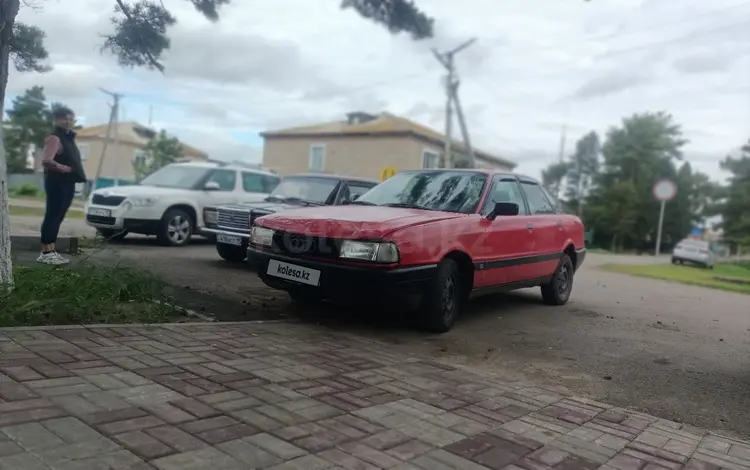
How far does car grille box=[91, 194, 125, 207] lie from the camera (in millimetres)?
11008

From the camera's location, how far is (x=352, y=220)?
215 inches

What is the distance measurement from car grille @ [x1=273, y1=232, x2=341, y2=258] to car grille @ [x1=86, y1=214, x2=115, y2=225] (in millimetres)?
6317

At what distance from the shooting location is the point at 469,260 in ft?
19.7

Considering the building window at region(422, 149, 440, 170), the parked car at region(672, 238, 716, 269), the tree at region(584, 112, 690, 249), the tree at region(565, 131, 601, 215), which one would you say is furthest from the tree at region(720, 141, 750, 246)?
the building window at region(422, 149, 440, 170)

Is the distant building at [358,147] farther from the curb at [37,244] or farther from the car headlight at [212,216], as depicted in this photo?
the curb at [37,244]

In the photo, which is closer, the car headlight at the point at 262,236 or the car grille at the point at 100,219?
the car headlight at the point at 262,236

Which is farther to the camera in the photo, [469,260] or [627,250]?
[627,250]

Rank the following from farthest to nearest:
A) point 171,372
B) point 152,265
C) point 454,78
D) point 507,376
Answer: point 454,78
point 152,265
point 507,376
point 171,372

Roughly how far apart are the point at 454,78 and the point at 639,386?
46.4 feet

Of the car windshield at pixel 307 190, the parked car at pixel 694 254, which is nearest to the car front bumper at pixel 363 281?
the car windshield at pixel 307 190

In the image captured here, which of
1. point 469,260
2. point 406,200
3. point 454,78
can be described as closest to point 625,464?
point 469,260

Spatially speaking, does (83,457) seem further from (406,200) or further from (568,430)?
(406,200)

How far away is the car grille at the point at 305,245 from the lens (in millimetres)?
5371

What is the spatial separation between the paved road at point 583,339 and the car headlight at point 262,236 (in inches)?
26.2
